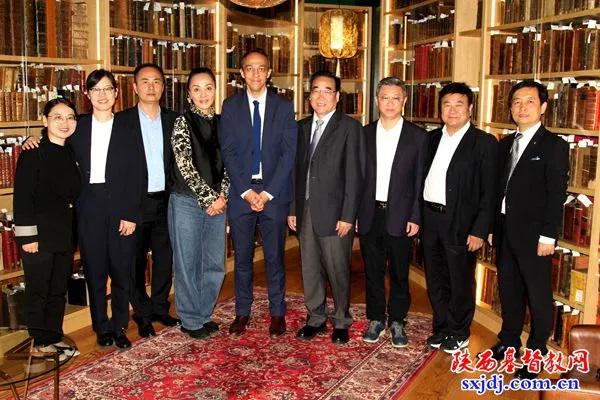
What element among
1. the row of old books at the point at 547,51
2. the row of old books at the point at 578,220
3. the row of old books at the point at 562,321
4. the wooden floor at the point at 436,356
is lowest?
the wooden floor at the point at 436,356

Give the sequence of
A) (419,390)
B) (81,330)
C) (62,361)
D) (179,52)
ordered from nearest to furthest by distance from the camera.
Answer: (62,361), (419,390), (81,330), (179,52)

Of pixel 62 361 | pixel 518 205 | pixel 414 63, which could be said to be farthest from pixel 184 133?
pixel 414 63

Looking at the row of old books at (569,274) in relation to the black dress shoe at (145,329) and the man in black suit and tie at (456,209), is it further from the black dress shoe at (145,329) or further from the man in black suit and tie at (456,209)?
the black dress shoe at (145,329)

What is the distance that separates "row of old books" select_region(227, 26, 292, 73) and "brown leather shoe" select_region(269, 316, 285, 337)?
110 inches

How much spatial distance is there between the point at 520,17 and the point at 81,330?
3.65 metres

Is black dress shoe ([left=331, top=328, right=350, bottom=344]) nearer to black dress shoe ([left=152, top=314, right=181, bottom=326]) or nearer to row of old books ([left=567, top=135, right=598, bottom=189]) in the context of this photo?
black dress shoe ([left=152, top=314, right=181, bottom=326])

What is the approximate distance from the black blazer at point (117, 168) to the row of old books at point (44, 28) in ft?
2.19

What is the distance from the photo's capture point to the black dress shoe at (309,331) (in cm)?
421

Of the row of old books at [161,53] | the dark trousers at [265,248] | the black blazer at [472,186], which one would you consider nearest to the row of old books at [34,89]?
the row of old books at [161,53]

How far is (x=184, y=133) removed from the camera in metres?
3.95

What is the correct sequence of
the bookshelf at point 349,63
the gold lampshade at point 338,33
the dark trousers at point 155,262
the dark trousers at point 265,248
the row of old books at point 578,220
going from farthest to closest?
1. the bookshelf at point 349,63
2. the gold lampshade at point 338,33
3. the dark trousers at point 155,262
4. the dark trousers at point 265,248
5. the row of old books at point 578,220

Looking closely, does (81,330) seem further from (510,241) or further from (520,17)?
(520,17)

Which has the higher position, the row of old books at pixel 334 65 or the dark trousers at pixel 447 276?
the row of old books at pixel 334 65

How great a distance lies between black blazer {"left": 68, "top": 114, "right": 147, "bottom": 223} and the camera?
12.6ft
